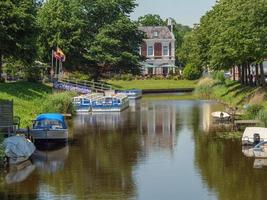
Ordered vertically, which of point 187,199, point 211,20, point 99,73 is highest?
point 211,20

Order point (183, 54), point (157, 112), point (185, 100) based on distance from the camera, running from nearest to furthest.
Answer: point (157, 112) → point (185, 100) → point (183, 54)

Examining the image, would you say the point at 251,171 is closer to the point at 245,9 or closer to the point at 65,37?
the point at 245,9

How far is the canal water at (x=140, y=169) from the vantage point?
29031mm

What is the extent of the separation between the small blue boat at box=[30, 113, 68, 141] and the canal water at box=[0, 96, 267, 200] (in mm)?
868

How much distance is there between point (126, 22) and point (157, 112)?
125 ft

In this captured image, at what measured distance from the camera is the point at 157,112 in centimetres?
6894

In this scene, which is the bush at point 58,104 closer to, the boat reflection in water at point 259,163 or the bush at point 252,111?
the bush at point 252,111

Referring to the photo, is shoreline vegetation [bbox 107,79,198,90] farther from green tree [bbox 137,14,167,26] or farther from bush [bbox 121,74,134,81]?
green tree [bbox 137,14,167,26]

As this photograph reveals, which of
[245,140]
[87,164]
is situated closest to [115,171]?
[87,164]

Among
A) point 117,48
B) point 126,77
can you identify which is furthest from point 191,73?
point 117,48

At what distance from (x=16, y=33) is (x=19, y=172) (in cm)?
1548

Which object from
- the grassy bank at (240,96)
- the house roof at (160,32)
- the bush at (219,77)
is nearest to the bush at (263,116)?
Answer: the grassy bank at (240,96)

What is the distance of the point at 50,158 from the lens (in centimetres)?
3838

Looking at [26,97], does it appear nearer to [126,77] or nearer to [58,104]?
[58,104]
